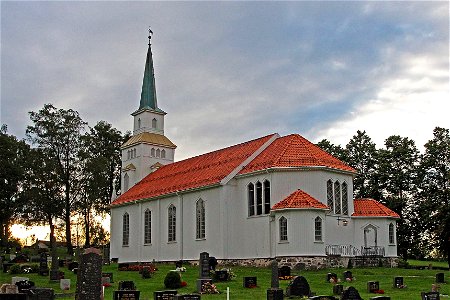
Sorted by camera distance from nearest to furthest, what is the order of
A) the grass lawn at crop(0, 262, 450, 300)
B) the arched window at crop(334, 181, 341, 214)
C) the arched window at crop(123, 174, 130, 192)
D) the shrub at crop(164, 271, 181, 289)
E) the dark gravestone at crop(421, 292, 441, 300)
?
the dark gravestone at crop(421, 292, 441, 300)
the grass lawn at crop(0, 262, 450, 300)
the shrub at crop(164, 271, 181, 289)
the arched window at crop(334, 181, 341, 214)
the arched window at crop(123, 174, 130, 192)

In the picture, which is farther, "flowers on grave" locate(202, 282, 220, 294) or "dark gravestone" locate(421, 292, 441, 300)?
"flowers on grave" locate(202, 282, 220, 294)

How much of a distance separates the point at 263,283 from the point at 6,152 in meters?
42.1

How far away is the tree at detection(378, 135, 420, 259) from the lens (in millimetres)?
55000

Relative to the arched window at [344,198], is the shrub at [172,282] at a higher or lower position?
lower

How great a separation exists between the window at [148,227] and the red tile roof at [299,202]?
14.8m

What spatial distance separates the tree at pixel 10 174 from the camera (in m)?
62.3

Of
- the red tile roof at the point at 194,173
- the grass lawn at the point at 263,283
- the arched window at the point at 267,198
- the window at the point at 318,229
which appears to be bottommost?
the grass lawn at the point at 263,283

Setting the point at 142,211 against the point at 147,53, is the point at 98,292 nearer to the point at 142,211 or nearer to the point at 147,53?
the point at 142,211

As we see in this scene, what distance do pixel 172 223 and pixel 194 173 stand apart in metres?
4.21

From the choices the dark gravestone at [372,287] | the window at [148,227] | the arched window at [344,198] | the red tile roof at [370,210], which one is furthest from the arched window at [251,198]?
the dark gravestone at [372,287]

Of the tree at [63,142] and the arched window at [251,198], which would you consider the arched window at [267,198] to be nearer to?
the arched window at [251,198]

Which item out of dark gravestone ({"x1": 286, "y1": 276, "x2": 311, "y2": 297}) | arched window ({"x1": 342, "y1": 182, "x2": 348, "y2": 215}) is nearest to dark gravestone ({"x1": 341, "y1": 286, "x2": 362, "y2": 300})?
dark gravestone ({"x1": 286, "y1": 276, "x2": 311, "y2": 297})

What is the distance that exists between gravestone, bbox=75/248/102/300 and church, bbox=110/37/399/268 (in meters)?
24.9

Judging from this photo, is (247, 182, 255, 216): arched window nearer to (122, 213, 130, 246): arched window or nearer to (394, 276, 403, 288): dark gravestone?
(394, 276, 403, 288): dark gravestone
